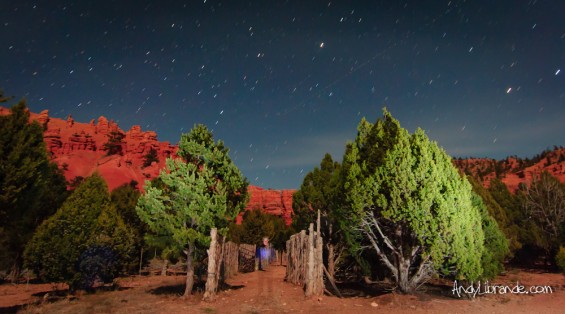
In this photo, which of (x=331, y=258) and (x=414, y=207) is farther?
(x=331, y=258)

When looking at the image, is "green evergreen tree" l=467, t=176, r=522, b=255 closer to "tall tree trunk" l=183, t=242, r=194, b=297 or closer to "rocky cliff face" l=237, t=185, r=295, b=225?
"tall tree trunk" l=183, t=242, r=194, b=297

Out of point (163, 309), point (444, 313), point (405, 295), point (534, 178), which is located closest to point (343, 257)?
point (405, 295)

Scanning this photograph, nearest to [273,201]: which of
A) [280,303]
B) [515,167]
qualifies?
[515,167]

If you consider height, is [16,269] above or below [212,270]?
below

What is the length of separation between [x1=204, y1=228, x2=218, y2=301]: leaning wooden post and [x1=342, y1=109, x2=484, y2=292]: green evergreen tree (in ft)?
20.0

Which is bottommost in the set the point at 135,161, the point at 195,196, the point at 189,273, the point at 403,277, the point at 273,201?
the point at 403,277

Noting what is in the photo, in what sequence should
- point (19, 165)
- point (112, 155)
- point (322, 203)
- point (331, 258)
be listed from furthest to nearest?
point (112, 155)
point (322, 203)
point (331, 258)
point (19, 165)

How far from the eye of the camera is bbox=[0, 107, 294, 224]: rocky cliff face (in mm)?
84375

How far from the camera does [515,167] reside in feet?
308

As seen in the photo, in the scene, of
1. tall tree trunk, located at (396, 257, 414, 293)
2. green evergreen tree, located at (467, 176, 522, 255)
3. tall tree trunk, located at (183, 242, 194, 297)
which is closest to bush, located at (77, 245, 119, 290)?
tall tree trunk, located at (183, 242, 194, 297)

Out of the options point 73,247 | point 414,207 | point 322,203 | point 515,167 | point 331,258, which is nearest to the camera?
point 414,207

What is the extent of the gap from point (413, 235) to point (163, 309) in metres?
10.4

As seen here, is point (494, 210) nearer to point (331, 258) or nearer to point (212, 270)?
→ point (331, 258)

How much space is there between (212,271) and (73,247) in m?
7.29
